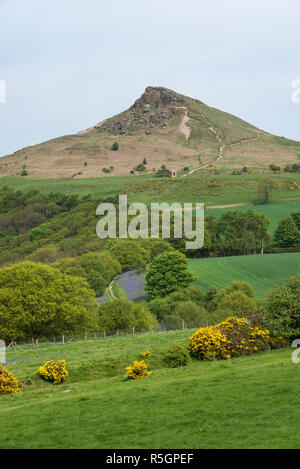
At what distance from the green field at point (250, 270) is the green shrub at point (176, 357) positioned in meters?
56.8

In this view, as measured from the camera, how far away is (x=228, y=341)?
1415 inches

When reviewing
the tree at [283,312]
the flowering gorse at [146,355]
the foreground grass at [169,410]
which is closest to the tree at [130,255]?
the tree at [283,312]

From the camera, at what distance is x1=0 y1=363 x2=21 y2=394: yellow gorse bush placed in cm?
2925

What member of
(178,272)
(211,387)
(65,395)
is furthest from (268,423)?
(178,272)

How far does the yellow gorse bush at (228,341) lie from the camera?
1393 inches

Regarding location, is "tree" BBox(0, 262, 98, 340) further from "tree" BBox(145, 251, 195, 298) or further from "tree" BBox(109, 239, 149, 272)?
"tree" BBox(109, 239, 149, 272)

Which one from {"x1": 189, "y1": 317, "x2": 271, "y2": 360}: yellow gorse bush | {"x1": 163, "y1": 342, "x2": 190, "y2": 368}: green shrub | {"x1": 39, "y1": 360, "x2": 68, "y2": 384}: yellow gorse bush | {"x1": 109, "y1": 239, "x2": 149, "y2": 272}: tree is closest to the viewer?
{"x1": 39, "y1": 360, "x2": 68, "y2": 384}: yellow gorse bush

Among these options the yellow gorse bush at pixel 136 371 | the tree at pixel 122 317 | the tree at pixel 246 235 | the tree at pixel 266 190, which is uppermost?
the tree at pixel 266 190

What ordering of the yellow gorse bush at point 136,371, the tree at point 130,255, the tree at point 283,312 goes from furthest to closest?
the tree at point 130,255 < the tree at point 283,312 < the yellow gorse bush at point 136,371

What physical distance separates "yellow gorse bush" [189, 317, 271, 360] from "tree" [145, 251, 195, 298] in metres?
57.0

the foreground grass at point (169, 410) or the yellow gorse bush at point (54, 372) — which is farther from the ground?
the foreground grass at point (169, 410)

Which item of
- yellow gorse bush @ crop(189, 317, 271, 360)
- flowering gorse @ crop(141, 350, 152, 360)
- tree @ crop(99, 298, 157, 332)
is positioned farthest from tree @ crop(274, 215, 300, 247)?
flowering gorse @ crop(141, 350, 152, 360)

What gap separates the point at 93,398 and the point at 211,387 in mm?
5646

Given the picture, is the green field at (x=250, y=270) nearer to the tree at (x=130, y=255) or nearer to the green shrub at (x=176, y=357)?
the tree at (x=130, y=255)
